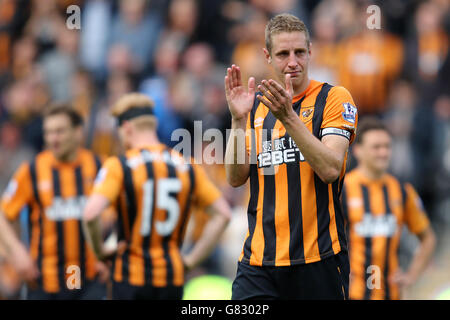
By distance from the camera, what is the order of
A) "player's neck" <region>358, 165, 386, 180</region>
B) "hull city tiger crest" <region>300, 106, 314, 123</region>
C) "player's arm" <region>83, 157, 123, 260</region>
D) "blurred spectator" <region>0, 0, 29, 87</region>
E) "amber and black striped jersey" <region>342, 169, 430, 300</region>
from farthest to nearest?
1. "blurred spectator" <region>0, 0, 29, 87</region>
2. "player's neck" <region>358, 165, 386, 180</region>
3. "amber and black striped jersey" <region>342, 169, 430, 300</region>
4. "player's arm" <region>83, 157, 123, 260</region>
5. "hull city tiger crest" <region>300, 106, 314, 123</region>

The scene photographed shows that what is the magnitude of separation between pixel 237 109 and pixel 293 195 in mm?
550

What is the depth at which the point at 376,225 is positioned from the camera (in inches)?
238

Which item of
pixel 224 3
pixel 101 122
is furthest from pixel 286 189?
pixel 224 3

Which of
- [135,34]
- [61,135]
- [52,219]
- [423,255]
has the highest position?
[135,34]

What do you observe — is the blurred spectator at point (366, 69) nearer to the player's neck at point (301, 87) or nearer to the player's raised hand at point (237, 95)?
the player's neck at point (301, 87)

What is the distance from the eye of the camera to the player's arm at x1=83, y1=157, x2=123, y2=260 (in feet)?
16.0

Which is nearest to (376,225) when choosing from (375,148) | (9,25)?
(375,148)

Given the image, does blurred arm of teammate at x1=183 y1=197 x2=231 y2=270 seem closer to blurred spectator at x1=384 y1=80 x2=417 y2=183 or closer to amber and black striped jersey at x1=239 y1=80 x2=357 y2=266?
amber and black striped jersey at x1=239 y1=80 x2=357 y2=266

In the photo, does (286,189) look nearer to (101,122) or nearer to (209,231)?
(209,231)

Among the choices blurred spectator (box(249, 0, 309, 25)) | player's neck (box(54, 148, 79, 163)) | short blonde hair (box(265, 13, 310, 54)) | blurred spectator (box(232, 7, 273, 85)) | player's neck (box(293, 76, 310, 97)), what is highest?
blurred spectator (box(249, 0, 309, 25))

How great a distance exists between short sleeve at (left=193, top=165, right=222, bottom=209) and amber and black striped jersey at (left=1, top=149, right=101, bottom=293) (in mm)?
1128

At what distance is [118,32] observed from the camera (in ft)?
32.5
